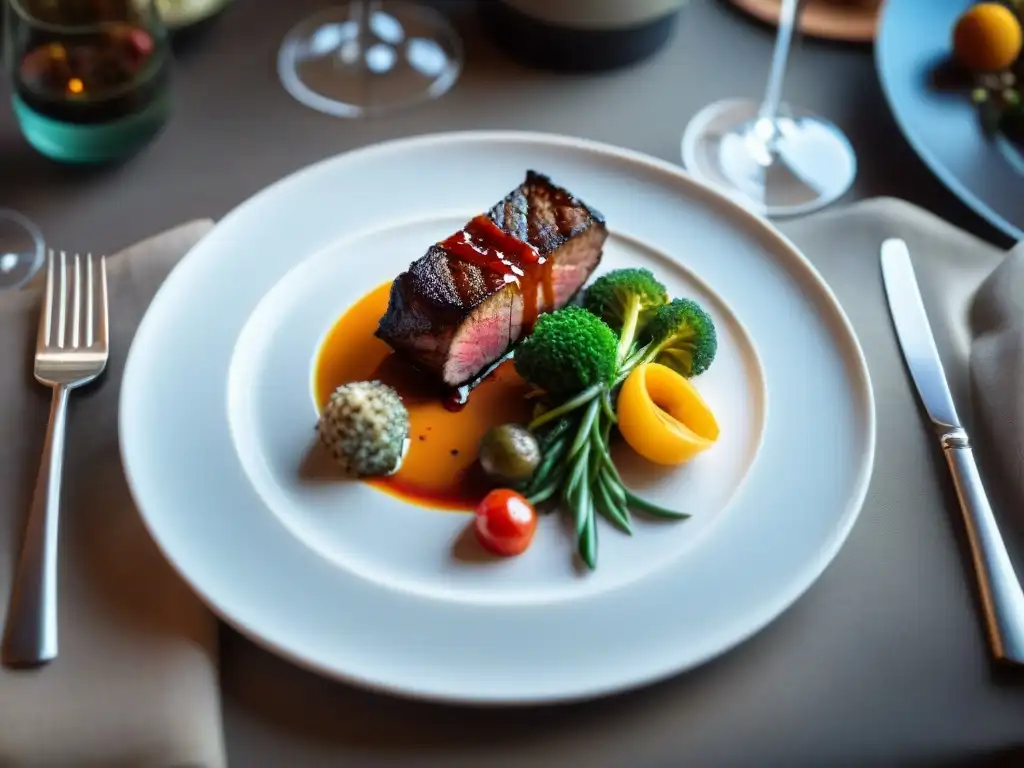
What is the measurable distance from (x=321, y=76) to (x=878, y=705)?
148cm

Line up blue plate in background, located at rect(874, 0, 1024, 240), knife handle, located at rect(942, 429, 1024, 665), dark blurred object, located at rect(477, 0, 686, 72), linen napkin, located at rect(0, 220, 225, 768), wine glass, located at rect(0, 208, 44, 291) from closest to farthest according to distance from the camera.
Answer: linen napkin, located at rect(0, 220, 225, 768)
knife handle, located at rect(942, 429, 1024, 665)
wine glass, located at rect(0, 208, 44, 291)
blue plate in background, located at rect(874, 0, 1024, 240)
dark blurred object, located at rect(477, 0, 686, 72)

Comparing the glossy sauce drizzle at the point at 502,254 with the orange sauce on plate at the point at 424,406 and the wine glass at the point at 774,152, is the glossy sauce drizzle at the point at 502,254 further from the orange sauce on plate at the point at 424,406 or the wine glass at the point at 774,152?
the wine glass at the point at 774,152

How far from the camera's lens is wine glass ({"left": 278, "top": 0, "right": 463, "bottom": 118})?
1924mm

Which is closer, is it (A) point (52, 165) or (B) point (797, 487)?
(B) point (797, 487)

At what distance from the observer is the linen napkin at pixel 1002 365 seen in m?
1.34

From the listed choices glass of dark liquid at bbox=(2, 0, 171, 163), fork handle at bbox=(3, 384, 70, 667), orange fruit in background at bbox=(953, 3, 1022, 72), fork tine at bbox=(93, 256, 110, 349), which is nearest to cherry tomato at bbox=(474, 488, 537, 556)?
fork handle at bbox=(3, 384, 70, 667)

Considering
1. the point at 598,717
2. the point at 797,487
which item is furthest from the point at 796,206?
the point at 598,717

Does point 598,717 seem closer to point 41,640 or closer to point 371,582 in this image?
point 371,582

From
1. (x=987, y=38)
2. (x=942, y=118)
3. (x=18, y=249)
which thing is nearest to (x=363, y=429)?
(x=18, y=249)

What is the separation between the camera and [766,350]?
144cm

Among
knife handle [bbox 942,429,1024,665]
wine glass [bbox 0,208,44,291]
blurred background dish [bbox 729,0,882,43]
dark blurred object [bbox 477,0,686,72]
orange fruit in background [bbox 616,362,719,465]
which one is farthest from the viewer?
blurred background dish [bbox 729,0,882,43]

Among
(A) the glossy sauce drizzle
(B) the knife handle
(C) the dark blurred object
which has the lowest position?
(B) the knife handle

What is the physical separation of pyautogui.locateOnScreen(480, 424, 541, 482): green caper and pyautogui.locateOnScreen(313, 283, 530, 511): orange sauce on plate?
0.04 meters

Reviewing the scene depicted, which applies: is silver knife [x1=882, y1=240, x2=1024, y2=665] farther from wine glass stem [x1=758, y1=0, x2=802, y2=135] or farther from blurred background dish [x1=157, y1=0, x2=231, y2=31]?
blurred background dish [x1=157, y1=0, x2=231, y2=31]
